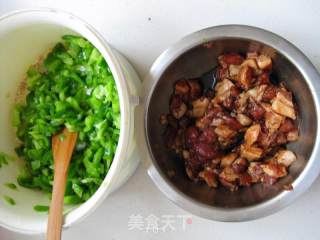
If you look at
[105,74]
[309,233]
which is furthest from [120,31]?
[309,233]

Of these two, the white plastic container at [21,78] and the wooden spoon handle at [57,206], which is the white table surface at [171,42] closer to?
the white plastic container at [21,78]

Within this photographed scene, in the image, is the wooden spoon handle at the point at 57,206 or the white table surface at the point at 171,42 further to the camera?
the white table surface at the point at 171,42

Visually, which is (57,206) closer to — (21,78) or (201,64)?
(21,78)

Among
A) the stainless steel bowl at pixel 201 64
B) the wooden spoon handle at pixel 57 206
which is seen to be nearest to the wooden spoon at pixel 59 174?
the wooden spoon handle at pixel 57 206

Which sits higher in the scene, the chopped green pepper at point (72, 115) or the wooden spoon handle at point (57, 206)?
the chopped green pepper at point (72, 115)

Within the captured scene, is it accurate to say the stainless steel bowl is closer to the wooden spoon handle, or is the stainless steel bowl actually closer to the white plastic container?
the white plastic container
